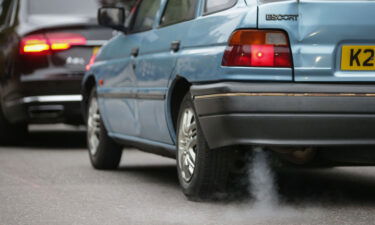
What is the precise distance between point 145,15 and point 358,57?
101 inches

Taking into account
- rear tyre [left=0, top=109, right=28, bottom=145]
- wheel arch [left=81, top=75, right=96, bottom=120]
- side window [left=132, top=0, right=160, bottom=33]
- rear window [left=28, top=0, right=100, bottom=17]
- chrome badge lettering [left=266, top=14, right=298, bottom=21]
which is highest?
chrome badge lettering [left=266, top=14, right=298, bottom=21]

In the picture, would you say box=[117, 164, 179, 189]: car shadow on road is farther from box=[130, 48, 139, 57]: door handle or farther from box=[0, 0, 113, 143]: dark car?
box=[0, 0, 113, 143]: dark car

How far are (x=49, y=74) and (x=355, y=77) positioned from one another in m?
5.64

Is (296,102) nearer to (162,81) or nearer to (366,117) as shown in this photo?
(366,117)

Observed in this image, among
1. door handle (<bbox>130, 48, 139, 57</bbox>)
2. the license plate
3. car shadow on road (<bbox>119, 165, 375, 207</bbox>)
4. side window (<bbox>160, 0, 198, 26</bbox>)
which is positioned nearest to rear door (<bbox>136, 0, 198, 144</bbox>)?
side window (<bbox>160, 0, 198, 26</bbox>)

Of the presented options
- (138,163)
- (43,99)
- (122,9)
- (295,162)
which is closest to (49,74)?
(43,99)

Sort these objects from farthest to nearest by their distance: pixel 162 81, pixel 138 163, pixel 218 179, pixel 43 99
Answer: pixel 43 99, pixel 138 163, pixel 162 81, pixel 218 179

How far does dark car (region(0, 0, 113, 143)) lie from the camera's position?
10828 mm

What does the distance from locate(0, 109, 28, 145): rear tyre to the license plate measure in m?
6.48

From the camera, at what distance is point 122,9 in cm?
841

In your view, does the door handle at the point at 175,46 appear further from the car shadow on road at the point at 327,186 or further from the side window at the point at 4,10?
the side window at the point at 4,10

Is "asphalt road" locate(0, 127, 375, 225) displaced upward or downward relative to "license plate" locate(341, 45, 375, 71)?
downward

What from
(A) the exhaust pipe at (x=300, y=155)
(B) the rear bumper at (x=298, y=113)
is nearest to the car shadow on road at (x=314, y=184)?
(A) the exhaust pipe at (x=300, y=155)

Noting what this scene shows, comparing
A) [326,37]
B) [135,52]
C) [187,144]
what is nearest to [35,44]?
[135,52]
